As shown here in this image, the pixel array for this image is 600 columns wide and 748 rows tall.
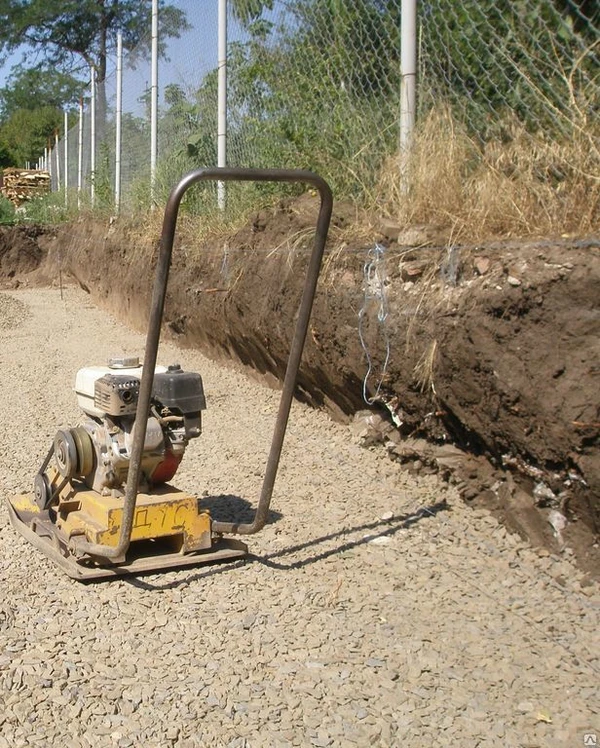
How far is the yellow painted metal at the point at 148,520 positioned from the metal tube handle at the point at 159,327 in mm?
65

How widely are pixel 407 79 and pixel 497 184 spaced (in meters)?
1.27

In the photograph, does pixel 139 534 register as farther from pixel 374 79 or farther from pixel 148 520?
pixel 374 79

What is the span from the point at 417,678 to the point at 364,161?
416 centimetres

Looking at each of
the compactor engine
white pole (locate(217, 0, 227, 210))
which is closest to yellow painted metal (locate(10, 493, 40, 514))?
the compactor engine

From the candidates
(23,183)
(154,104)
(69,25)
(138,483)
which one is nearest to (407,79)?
(138,483)

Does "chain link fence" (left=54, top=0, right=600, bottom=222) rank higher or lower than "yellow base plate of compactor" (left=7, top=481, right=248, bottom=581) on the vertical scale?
higher

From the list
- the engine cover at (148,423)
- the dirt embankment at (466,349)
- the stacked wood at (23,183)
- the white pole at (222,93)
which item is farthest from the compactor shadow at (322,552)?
the stacked wood at (23,183)

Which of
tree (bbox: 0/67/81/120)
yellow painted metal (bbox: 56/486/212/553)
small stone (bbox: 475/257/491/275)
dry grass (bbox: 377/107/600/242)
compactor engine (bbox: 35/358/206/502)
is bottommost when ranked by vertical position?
yellow painted metal (bbox: 56/486/212/553)

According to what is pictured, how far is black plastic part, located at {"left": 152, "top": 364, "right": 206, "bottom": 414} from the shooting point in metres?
3.87

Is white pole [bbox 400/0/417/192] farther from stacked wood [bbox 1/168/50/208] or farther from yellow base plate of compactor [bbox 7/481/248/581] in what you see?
stacked wood [bbox 1/168/50/208]

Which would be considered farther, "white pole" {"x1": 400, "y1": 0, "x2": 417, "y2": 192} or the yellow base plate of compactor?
"white pole" {"x1": 400, "y1": 0, "x2": 417, "y2": 192}

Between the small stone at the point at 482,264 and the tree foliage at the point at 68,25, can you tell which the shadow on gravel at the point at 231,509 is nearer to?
the small stone at the point at 482,264

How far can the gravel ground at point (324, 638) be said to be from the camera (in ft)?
8.78

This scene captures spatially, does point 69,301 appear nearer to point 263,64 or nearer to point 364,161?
point 263,64
